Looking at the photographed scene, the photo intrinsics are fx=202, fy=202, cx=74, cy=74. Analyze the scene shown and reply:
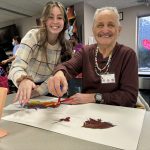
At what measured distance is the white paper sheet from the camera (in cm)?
57

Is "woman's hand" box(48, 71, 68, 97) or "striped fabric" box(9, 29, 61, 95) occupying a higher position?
"striped fabric" box(9, 29, 61, 95)

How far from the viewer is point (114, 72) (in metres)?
1.09

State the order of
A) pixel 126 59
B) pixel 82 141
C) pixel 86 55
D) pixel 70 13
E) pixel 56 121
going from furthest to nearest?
1. pixel 70 13
2. pixel 86 55
3. pixel 126 59
4. pixel 56 121
5. pixel 82 141

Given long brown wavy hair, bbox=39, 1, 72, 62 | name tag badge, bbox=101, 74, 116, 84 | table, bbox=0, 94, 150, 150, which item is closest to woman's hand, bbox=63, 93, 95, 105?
name tag badge, bbox=101, 74, 116, 84

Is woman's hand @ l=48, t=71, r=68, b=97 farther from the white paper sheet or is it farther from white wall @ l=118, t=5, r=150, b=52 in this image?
white wall @ l=118, t=5, r=150, b=52

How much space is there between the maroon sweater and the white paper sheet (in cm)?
16

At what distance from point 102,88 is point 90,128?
48 cm

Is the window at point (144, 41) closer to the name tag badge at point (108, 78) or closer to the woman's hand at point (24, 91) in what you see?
the name tag badge at point (108, 78)

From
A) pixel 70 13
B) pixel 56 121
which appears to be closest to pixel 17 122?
pixel 56 121

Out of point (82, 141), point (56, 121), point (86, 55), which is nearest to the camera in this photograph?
point (82, 141)

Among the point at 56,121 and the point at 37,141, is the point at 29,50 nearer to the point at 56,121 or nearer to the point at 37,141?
the point at 56,121

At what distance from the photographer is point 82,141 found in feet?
1.83

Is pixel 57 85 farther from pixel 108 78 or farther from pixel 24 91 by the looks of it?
pixel 108 78

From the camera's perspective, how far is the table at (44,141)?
52 centimetres
